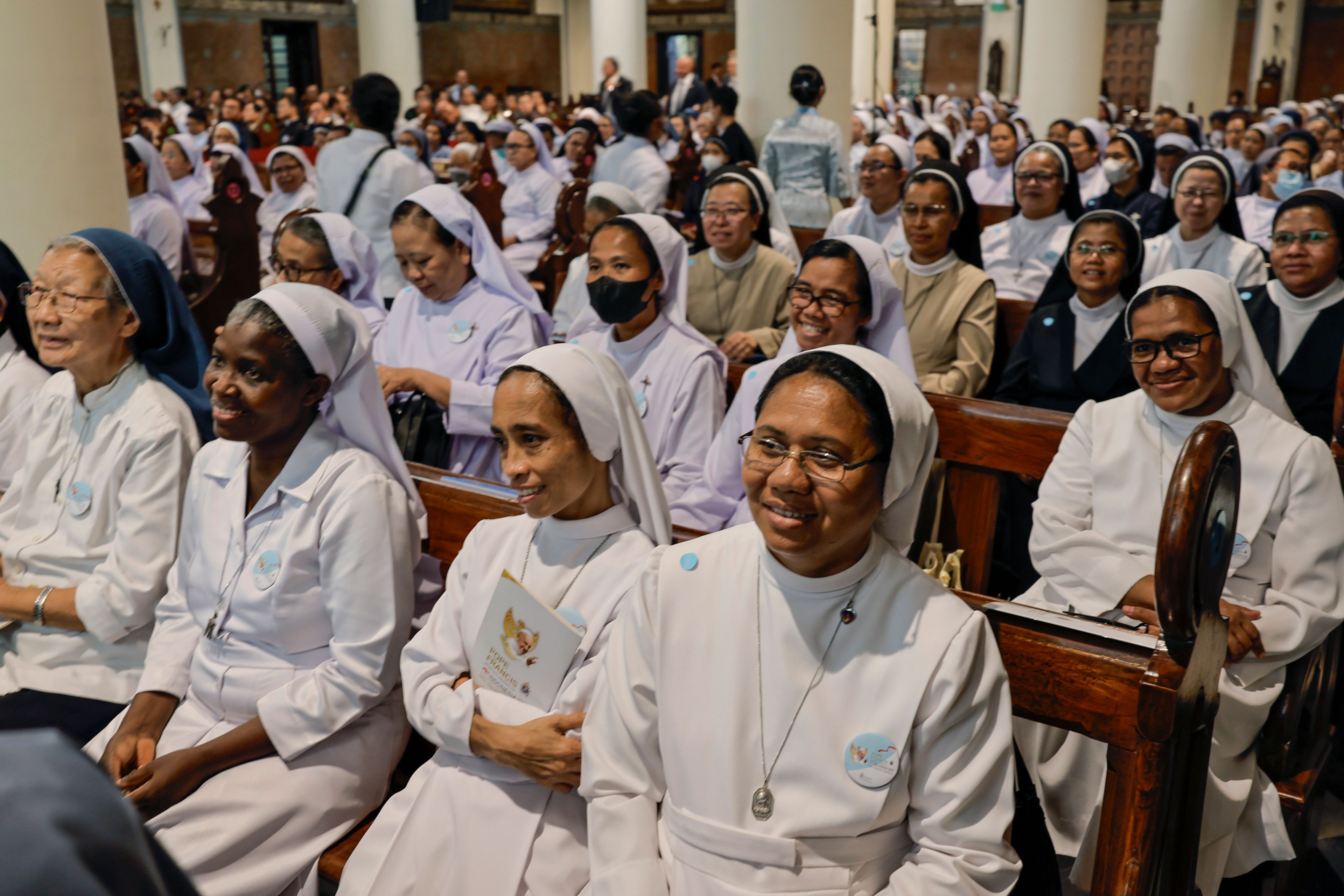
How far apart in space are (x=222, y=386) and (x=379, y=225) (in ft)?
14.8

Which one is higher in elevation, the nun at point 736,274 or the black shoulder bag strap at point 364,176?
the black shoulder bag strap at point 364,176

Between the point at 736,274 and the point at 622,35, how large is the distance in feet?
58.2

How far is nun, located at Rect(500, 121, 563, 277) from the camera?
33.2ft

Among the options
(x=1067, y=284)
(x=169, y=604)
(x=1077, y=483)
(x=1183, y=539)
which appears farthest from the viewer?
(x=1067, y=284)

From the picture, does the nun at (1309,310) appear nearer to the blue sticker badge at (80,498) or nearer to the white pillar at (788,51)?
the blue sticker badge at (80,498)

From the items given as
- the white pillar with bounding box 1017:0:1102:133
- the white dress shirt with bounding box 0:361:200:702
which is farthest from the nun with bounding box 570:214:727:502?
the white pillar with bounding box 1017:0:1102:133

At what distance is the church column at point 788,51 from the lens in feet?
31.9

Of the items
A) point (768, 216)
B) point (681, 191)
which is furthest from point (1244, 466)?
point (681, 191)

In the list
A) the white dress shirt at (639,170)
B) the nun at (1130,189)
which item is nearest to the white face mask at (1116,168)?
the nun at (1130,189)

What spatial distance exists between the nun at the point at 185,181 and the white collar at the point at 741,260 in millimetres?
6949

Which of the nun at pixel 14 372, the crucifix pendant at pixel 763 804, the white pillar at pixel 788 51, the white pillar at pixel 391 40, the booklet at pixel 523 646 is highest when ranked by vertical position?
the white pillar at pixel 391 40

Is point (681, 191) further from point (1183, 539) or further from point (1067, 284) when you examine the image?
point (1183, 539)

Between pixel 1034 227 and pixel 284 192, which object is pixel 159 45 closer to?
pixel 284 192

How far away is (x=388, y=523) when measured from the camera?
93.6 inches
